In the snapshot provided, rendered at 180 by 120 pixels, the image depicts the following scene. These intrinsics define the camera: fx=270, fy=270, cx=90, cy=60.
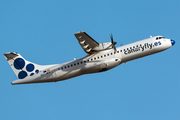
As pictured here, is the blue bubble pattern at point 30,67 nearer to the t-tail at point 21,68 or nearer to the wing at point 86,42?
the t-tail at point 21,68

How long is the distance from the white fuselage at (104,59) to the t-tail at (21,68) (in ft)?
3.17

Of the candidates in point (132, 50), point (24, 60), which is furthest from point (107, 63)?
point (24, 60)

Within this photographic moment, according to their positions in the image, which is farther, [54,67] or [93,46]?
[54,67]

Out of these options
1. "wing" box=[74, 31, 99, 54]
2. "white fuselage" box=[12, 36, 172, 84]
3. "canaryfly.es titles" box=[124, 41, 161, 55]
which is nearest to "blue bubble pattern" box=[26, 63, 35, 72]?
"white fuselage" box=[12, 36, 172, 84]

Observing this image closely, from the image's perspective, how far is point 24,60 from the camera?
39.3 m

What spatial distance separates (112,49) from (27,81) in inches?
500

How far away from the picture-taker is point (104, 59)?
36.5 metres

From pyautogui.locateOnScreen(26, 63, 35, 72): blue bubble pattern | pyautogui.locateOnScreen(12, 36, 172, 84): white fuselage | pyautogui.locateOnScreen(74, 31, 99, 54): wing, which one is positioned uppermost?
pyautogui.locateOnScreen(74, 31, 99, 54): wing

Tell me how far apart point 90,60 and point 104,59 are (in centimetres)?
194

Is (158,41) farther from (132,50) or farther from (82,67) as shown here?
(82,67)

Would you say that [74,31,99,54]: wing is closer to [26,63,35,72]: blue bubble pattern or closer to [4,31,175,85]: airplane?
[4,31,175,85]: airplane

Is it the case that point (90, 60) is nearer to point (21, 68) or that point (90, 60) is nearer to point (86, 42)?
point (86, 42)

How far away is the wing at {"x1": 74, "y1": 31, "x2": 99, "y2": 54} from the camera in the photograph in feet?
111

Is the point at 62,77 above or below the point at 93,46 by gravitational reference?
below
